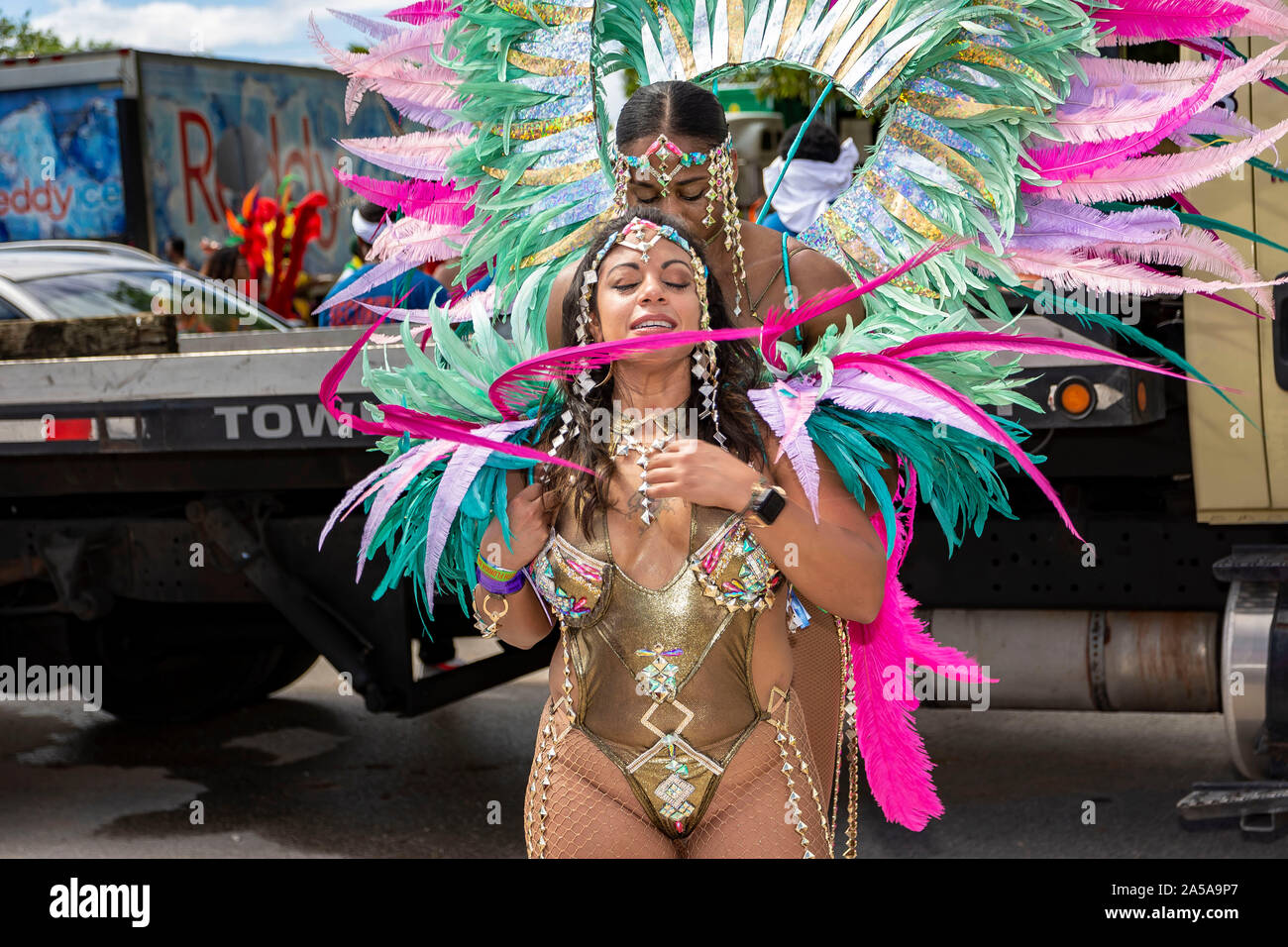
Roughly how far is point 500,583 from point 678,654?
0.33 meters

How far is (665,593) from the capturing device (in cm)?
230

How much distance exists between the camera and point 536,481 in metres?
2.41

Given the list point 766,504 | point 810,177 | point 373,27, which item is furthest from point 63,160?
point 766,504

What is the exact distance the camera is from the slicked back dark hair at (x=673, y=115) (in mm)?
2582

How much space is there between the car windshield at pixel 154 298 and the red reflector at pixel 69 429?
166 centimetres

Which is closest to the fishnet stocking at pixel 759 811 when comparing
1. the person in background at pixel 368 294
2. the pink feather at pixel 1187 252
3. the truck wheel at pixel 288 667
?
the pink feather at pixel 1187 252

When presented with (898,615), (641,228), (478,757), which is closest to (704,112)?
(641,228)

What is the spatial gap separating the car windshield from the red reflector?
1659mm

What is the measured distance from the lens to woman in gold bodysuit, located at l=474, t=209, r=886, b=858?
2.29 metres

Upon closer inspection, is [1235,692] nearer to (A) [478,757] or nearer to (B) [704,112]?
(B) [704,112]

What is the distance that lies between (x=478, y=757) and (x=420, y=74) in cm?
364

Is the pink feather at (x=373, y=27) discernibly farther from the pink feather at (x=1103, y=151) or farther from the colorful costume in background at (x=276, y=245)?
the colorful costume in background at (x=276, y=245)

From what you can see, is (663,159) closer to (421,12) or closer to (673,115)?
(673,115)

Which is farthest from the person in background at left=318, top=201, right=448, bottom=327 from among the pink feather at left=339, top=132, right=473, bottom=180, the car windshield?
the pink feather at left=339, top=132, right=473, bottom=180
